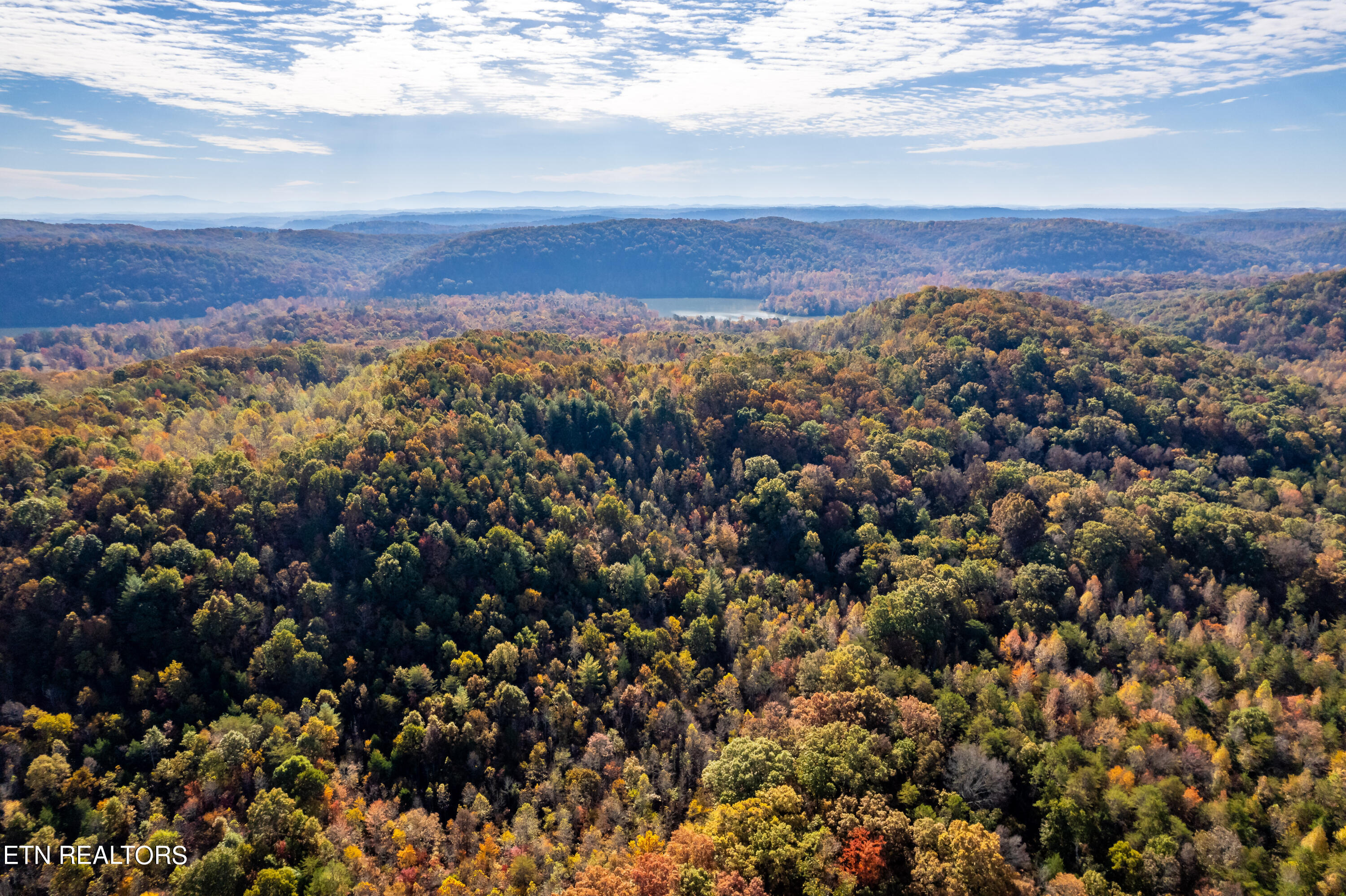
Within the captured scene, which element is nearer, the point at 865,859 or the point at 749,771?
the point at 865,859

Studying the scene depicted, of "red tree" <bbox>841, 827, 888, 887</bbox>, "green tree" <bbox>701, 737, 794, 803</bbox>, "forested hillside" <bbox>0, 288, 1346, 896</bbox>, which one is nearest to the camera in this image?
"red tree" <bbox>841, 827, 888, 887</bbox>

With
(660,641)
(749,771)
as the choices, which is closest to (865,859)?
(749,771)

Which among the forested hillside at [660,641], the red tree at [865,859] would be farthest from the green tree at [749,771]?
the red tree at [865,859]

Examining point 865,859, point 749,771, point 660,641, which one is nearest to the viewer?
point 865,859

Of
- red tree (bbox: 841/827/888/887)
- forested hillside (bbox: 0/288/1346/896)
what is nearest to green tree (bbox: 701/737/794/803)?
forested hillside (bbox: 0/288/1346/896)

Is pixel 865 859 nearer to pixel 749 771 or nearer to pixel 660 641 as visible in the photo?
pixel 749 771

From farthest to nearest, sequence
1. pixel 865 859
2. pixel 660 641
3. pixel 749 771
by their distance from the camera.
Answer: pixel 660 641
pixel 749 771
pixel 865 859

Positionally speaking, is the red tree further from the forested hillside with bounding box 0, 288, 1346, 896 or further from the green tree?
the green tree

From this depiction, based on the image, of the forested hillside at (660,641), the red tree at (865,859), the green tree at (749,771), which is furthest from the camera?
the green tree at (749,771)

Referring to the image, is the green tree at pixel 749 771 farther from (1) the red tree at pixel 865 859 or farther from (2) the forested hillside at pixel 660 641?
(1) the red tree at pixel 865 859
